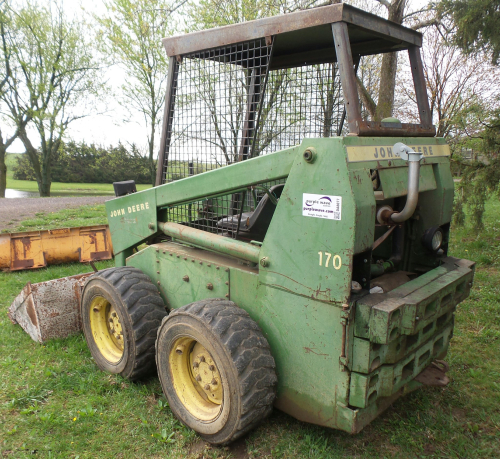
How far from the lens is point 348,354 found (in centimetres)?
238

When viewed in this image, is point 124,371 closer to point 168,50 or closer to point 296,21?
point 168,50

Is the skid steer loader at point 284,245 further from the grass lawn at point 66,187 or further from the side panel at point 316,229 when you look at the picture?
the grass lawn at point 66,187

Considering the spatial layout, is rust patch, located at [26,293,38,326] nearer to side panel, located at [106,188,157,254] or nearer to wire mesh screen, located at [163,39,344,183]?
side panel, located at [106,188,157,254]

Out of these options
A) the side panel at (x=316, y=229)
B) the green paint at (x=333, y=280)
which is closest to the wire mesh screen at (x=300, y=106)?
the green paint at (x=333, y=280)

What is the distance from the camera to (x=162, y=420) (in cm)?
306

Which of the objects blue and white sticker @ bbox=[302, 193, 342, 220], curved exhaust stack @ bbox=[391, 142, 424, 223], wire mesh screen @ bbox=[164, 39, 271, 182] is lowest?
blue and white sticker @ bbox=[302, 193, 342, 220]

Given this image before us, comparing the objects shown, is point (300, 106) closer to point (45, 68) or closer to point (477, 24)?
point (477, 24)

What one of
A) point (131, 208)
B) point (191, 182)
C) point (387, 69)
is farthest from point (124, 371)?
point (387, 69)

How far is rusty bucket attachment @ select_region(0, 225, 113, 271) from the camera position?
Answer: 6.50 m

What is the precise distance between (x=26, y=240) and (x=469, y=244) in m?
7.44

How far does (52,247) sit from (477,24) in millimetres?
7156

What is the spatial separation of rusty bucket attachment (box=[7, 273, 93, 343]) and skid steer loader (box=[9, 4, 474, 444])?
58 centimetres

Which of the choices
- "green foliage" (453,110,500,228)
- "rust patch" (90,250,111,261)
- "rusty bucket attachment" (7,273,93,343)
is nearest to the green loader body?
"rusty bucket attachment" (7,273,93,343)

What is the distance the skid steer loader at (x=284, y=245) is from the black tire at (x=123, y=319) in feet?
0.05
